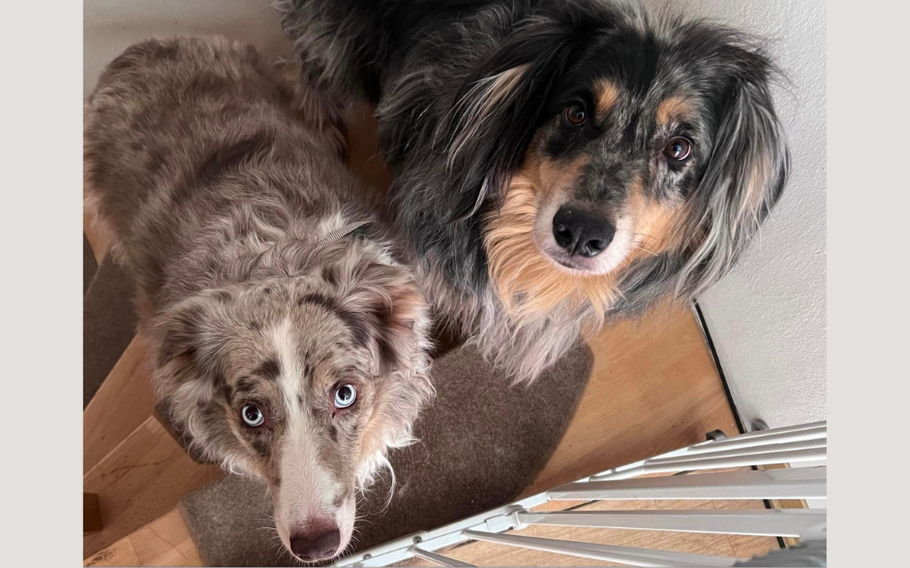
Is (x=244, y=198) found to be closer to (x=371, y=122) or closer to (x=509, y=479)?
(x=371, y=122)

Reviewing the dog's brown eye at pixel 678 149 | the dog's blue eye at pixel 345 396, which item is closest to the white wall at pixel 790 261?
the dog's brown eye at pixel 678 149

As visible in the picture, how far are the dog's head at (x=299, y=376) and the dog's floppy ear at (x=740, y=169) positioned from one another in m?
0.79

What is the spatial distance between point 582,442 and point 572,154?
1.21 m

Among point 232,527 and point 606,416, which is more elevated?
point 606,416

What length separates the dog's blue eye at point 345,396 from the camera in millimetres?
1395

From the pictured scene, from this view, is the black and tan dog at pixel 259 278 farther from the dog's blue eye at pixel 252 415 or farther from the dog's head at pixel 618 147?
the dog's head at pixel 618 147

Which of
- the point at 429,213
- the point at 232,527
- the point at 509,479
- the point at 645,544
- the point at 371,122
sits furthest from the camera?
the point at 371,122

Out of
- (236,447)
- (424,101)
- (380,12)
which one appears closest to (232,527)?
(236,447)

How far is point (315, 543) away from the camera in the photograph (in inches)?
50.5

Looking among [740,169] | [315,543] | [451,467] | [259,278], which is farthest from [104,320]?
[740,169]

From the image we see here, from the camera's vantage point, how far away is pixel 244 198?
5.55ft

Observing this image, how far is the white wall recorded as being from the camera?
1.44 metres

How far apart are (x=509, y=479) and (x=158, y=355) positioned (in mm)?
1238

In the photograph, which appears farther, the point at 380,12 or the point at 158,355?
the point at 380,12
